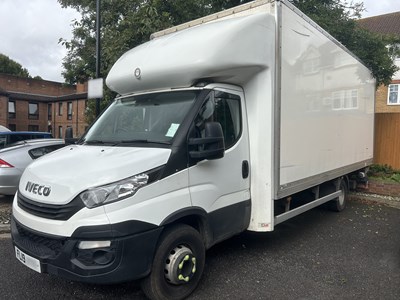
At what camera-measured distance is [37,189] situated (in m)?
3.32

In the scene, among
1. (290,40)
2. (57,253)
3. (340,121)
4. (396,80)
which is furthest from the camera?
(396,80)

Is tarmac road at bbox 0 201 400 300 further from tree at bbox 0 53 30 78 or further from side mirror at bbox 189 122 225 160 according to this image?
tree at bbox 0 53 30 78

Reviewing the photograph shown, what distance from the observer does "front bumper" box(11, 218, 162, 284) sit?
9.81ft

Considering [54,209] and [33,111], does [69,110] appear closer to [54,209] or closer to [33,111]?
[33,111]

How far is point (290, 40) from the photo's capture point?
183 inches

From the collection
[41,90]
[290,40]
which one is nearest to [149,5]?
[290,40]

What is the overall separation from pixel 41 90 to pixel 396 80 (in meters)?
40.0

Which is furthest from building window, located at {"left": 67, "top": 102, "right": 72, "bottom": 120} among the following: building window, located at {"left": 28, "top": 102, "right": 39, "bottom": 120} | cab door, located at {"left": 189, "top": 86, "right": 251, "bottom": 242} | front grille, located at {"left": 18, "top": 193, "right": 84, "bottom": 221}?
front grille, located at {"left": 18, "top": 193, "right": 84, "bottom": 221}

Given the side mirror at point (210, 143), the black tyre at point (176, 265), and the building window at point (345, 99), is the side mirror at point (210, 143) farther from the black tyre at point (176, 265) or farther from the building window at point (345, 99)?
the building window at point (345, 99)

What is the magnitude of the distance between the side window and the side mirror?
221 millimetres

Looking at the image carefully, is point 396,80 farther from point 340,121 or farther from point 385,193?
point 340,121

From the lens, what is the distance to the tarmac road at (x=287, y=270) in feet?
12.4

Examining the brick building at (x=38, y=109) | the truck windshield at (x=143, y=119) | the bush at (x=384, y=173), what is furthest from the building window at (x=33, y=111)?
the truck windshield at (x=143, y=119)

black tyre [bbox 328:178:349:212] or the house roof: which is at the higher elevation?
the house roof
